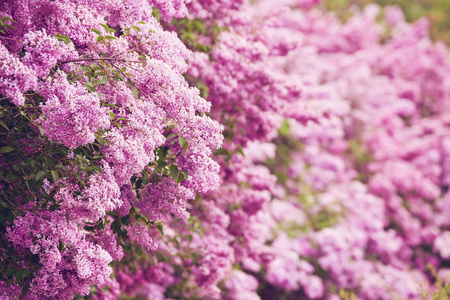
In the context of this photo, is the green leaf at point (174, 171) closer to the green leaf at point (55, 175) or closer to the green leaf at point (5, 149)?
the green leaf at point (55, 175)

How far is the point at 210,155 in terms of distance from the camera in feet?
15.9

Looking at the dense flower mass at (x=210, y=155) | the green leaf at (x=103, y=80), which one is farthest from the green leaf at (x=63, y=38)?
the green leaf at (x=103, y=80)

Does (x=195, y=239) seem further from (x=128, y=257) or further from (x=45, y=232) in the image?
(x=45, y=232)

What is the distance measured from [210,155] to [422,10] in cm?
1399

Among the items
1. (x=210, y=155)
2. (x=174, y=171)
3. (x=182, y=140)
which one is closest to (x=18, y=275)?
(x=174, y=171)

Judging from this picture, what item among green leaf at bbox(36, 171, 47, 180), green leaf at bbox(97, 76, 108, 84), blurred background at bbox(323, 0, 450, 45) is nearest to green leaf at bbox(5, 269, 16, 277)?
green leaf at bbox(36, 171, 47, 180)

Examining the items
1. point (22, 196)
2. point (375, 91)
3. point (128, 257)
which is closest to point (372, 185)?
point (375, 91)

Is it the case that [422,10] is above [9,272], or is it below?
above

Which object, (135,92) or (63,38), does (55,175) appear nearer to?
(135,92)

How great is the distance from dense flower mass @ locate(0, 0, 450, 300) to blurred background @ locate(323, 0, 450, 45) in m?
2.17

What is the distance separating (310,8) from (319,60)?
2266 mm

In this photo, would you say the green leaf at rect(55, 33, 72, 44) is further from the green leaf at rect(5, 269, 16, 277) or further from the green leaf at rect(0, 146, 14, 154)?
the green leaf at rect(5, 269, 16, 277)

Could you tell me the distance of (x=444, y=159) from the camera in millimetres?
10578

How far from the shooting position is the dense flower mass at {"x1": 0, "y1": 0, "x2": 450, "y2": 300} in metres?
2.85
